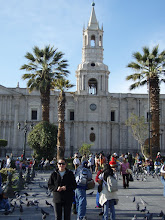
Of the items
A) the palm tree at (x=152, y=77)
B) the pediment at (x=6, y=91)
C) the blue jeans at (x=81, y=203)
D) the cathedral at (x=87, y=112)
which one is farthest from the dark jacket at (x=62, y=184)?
the pediment at (x=6, y=91)

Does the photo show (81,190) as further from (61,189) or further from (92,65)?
(92,65)

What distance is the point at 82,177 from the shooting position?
6301 millimetres

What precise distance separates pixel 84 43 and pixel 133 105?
1172 centimetres

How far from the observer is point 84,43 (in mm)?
39750

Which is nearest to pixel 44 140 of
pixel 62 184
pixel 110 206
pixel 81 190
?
pixel 81 190

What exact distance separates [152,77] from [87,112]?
16775 millimetres

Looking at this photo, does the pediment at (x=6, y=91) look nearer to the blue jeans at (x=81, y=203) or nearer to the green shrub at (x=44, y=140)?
the green shrub at (x=44, y=140)

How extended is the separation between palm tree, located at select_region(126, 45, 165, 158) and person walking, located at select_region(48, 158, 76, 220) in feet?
58.6

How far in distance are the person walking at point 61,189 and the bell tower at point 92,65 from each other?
108ft

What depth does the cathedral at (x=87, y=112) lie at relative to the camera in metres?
37.7

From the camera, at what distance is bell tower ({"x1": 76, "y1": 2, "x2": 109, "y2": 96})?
Result: 38.2 m

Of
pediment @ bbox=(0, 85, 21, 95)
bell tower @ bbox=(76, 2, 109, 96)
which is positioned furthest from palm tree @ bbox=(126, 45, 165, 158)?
pediment @ bbox=(0, 85, 21, 95)

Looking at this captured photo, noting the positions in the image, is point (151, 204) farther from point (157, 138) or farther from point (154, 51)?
point (154, 51)

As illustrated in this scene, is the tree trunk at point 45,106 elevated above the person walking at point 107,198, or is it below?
above
